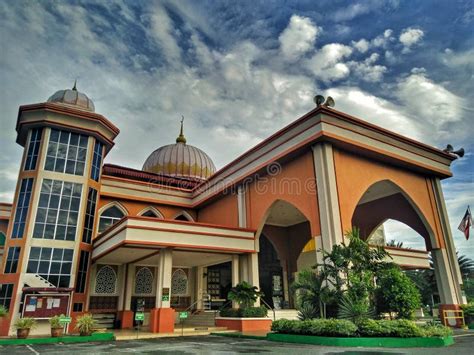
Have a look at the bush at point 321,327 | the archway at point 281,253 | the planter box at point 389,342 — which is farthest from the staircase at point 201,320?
the planter box at point 389,342

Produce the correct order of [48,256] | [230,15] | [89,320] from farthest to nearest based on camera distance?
[48,256], [89,320], [230,15]

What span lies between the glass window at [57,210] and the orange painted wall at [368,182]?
13264 mm

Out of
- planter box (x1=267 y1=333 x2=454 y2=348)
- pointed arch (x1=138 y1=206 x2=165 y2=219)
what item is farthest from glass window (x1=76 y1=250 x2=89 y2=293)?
planter box (x1=267 y1=333 x2=454 y2=348)

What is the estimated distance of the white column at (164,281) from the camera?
48.8 feet

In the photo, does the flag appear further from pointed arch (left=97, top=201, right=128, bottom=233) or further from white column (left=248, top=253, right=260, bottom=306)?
pointed arch (left=97, top=201, right=128, bottom=233)

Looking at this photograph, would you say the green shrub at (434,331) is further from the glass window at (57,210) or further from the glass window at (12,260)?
the glass window at (12,260)

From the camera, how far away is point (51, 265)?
57.3 ft

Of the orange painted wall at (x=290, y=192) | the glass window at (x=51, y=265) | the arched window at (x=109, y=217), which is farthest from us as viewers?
the arched window at (x=109, y=217)

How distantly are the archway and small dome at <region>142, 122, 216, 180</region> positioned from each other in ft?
26.4

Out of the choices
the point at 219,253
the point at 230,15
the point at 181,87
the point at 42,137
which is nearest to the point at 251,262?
the point at 219,253

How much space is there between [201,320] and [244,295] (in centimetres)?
488

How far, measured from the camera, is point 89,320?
13.5 m

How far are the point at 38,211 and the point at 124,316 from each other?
22.8ft

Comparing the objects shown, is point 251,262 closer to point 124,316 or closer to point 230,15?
point 124,316
